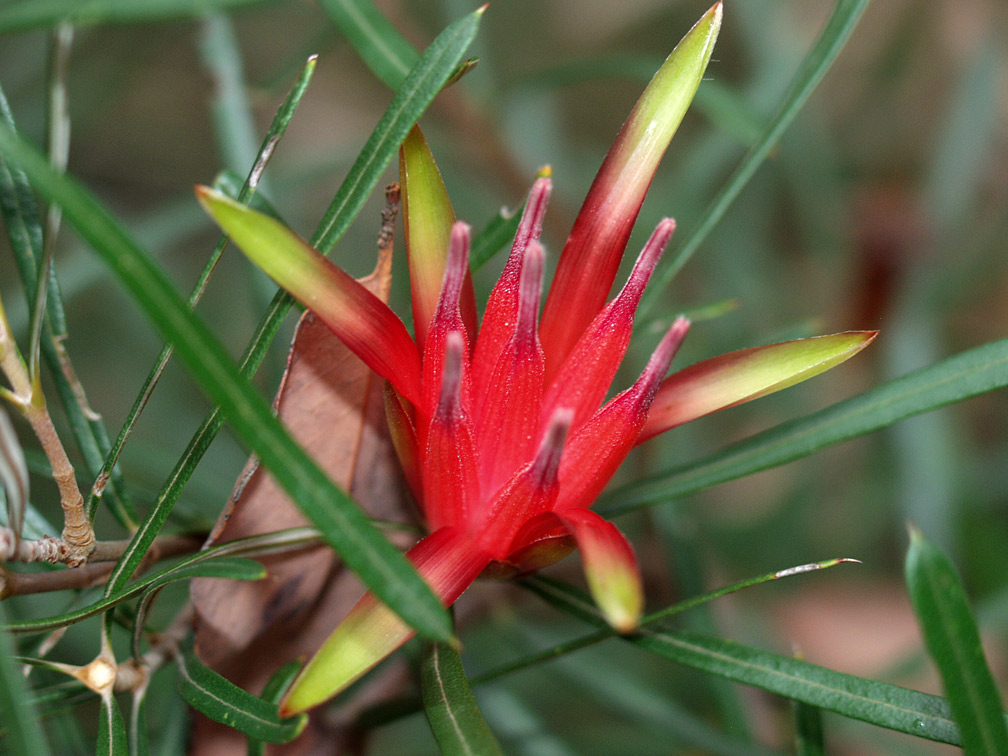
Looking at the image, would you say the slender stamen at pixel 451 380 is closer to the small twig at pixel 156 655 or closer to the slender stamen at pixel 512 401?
the slender stamen at pixel 512 401

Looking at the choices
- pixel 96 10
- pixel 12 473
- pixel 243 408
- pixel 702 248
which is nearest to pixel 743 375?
pixel 243 408

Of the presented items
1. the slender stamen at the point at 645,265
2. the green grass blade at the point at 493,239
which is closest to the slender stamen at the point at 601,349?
the slender stamen at the point at 645,265

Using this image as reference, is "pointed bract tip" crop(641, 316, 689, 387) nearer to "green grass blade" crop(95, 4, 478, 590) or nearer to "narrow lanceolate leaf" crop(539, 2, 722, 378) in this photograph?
"narrow lanceolate leaf" crop(539, 2, 722, 378)

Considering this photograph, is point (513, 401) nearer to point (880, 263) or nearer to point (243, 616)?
point (243, 616)

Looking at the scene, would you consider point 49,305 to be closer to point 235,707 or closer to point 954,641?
point 235,707

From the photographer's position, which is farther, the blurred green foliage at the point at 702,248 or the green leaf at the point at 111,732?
the blurred green foliage at the point at 702,248
